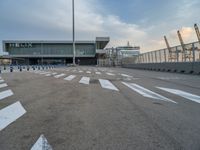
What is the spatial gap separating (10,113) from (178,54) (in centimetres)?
2049

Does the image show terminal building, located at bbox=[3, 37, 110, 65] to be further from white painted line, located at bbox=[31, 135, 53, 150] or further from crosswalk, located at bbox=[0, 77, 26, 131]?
white painted line, located at bbox=[31, 135, 53, 150]

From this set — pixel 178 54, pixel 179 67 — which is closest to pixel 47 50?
pixel 178 54

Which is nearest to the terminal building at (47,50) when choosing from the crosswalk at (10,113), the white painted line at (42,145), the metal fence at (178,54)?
the metal fence at (178,54)

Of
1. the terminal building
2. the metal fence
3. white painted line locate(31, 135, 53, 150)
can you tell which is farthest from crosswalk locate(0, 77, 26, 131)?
the terminal building

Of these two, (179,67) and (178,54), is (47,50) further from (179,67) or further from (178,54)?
(179,67)

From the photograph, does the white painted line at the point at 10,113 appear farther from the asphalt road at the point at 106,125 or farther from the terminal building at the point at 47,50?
the terminal building at the point at 47,50

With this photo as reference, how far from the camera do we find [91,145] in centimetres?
342

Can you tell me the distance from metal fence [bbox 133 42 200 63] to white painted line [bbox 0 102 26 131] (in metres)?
17.6

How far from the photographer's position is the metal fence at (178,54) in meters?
20.2

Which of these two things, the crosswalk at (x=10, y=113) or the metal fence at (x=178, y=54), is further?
the metal fence at (x=178, y=54)

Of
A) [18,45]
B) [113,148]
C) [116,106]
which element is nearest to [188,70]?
[116,106]

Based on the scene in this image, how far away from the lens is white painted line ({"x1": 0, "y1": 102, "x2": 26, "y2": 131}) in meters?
4.64

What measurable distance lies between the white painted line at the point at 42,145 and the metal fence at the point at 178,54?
18.8 metres

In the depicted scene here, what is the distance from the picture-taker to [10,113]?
17.6 feet
